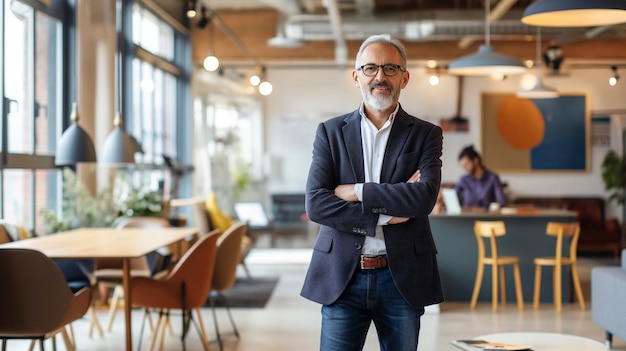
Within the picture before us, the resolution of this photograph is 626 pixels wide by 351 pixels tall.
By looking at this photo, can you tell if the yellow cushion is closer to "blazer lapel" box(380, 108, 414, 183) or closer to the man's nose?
"blazer lapel" box(380, 108, 414, 183)

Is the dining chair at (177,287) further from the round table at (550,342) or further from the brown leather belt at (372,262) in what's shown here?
the brown leather belt at (372,262)

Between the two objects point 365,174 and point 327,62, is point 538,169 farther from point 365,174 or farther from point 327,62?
point 365,174

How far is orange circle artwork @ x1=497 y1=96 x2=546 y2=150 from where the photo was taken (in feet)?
47.6

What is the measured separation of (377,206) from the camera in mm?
2895

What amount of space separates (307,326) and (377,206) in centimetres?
479

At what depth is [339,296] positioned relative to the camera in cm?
288

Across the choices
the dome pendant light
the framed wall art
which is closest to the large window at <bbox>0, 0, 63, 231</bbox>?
the dome pendant light

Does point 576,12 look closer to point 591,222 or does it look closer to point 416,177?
point 416,177

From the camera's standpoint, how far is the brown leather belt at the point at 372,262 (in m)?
2.88

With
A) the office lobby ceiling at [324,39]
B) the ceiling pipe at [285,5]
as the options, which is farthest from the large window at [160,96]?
the ceiling pipe at [285,5]

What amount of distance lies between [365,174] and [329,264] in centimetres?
34

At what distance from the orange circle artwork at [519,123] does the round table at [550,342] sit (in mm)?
10033

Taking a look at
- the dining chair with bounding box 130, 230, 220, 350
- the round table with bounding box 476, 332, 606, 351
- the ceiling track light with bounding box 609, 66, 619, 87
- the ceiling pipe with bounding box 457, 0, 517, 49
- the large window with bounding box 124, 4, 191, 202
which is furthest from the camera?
the ceiling track light with bounding box 609, 66, 619, 87

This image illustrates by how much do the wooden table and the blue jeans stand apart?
8.61 ft
